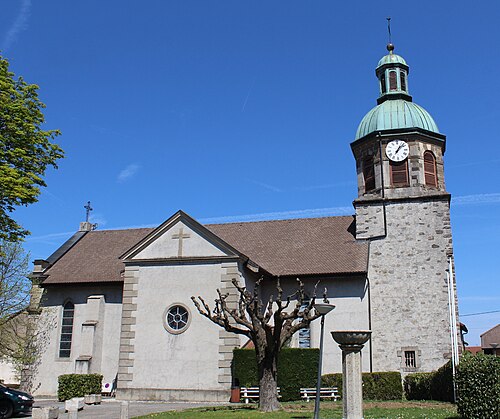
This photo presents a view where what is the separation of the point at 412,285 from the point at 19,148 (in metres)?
19.0

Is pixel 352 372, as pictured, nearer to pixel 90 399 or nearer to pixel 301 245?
pixel 90 399

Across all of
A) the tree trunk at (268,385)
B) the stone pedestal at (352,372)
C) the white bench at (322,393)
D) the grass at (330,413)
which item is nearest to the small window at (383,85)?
the white bench at (322,393)

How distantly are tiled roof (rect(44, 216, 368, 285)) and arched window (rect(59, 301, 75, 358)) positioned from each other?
5.07 ft

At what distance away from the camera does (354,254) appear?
27875 mm

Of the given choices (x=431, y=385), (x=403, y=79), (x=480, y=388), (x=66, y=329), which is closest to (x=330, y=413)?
(x=480, y=388)

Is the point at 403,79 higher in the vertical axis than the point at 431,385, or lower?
higher

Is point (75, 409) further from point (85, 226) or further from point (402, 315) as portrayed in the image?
point (85, 226)

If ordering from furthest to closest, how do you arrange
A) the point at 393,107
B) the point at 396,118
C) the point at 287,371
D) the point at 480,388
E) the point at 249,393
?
the point at 393,107 < the point at 396,118 < the point at 287,371 < the point at 249,393 < the point at 480,388

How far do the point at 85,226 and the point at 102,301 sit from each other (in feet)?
28.0

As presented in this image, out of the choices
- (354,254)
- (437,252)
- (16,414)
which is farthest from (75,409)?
(437,252)

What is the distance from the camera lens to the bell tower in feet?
85.0

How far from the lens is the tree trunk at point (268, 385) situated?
17.8 meters

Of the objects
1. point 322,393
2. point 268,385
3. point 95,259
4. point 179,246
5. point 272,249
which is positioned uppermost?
point 272,249

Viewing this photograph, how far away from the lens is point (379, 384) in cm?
2409
